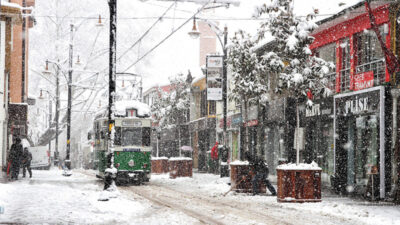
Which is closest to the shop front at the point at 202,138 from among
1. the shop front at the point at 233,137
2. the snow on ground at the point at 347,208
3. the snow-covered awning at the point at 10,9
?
the shop front at the point at 233,137

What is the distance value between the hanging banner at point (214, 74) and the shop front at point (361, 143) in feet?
19.2

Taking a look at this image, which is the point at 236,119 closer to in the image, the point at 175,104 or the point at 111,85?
the point at 175,104

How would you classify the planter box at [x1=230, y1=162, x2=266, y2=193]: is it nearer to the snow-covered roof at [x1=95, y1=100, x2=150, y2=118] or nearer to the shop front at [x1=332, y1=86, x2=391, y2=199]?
the shop front at [x1=332, y1=86, x2=391, y2=199]

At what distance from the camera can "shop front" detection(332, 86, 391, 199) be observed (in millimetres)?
19953

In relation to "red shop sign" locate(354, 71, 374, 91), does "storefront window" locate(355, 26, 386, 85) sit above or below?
above

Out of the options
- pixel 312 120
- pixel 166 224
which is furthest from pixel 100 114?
pixel 166 224

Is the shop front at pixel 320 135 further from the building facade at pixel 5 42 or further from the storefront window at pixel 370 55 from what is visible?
the building facade at pixel 5 42

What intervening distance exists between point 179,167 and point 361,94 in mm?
13466

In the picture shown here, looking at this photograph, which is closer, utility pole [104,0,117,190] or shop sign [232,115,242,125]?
utility pole [104,0,117,190]

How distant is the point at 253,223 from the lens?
12.2 meters

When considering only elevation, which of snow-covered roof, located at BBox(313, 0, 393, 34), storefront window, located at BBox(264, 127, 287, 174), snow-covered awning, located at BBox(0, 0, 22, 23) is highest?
snow-covered awning, located at BBox(0, 0, 22, 23)

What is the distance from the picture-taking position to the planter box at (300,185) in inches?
685

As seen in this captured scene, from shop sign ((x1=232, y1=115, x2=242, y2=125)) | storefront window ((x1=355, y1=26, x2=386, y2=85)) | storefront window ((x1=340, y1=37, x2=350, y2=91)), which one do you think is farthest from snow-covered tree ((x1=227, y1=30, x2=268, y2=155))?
shop sign ((x1=232, y1=115, x2=242, y2=125))

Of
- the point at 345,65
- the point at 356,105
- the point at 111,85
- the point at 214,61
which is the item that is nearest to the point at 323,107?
the point at 345,65
